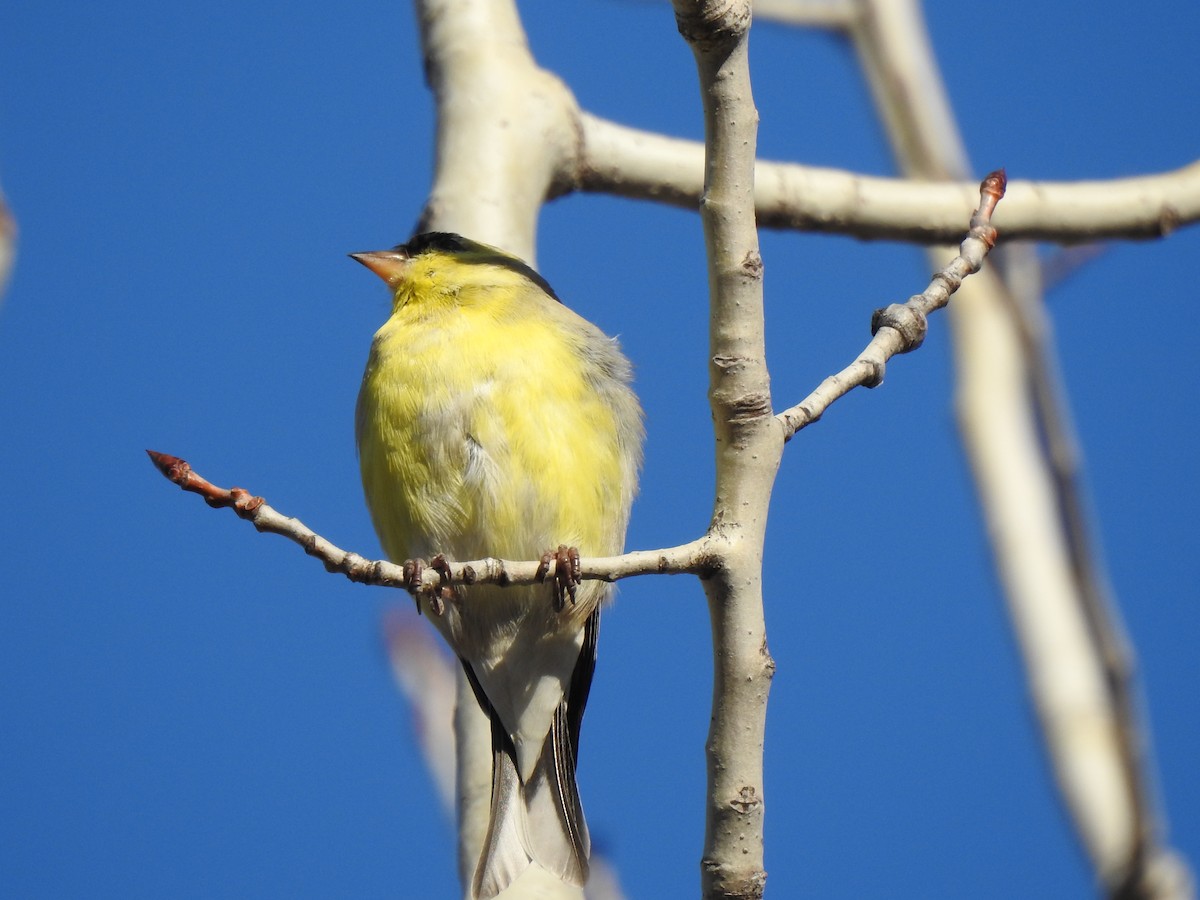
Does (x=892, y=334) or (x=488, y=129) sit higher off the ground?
(x=488, y=129)

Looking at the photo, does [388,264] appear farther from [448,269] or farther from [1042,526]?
[1042,526]

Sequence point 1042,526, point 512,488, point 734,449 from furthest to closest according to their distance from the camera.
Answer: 1. point 1042,526
2. point 512,488
3. point 734,449

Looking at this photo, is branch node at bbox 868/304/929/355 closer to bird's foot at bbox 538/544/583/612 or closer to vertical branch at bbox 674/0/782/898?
vertical branch at bbox 674/0/782/898

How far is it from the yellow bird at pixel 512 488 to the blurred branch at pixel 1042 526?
51.1 inches

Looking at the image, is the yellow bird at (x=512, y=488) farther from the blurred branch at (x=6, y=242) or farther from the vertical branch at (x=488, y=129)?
the blurred branch at (x=6, y=242)

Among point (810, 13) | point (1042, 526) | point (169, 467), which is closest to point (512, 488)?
point (169, 467)

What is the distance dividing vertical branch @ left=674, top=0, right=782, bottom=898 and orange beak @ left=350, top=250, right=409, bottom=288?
7.94 feet

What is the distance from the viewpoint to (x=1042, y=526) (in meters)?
4.55

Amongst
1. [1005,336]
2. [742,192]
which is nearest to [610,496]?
[742,192]

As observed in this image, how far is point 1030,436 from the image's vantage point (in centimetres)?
Answer: 498

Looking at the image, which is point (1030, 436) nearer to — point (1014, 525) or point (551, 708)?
point (1014, 525)

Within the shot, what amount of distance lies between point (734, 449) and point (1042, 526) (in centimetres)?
229

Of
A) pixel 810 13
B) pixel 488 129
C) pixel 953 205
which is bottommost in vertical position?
pixel 953 205

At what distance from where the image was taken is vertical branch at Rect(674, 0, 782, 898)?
2488 mm
